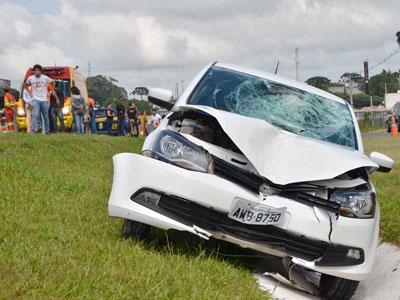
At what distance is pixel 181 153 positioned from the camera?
4.27m

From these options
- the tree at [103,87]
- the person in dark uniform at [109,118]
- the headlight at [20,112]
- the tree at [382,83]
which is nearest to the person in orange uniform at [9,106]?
the headlight at [20,112]

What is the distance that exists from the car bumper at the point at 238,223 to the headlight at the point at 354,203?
0.05 metres

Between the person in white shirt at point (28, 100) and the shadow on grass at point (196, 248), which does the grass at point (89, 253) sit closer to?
the shadow on grass at point (196, 248)

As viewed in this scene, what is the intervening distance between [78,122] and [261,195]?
547 inches

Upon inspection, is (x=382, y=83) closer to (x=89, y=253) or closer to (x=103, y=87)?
(x=103, y=87)

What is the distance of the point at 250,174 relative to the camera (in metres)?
4.20

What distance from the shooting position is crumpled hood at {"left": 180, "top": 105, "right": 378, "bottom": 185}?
4137 mm

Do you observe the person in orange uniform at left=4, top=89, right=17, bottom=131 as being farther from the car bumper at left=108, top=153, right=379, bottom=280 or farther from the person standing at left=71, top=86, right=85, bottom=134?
the car bumper at left=108, top=153, right=379, bottom=280

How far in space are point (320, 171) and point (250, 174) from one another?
488 millimetres

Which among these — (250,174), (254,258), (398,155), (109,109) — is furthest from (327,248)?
(109,109)

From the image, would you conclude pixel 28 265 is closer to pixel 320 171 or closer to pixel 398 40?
pixel 320 171

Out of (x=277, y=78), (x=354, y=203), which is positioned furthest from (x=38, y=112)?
(x=354, y=203)

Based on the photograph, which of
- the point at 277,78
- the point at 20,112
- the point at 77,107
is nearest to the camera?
the point at 277,78

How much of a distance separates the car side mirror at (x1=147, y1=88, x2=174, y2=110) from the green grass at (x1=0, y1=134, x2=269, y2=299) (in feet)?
3.90
